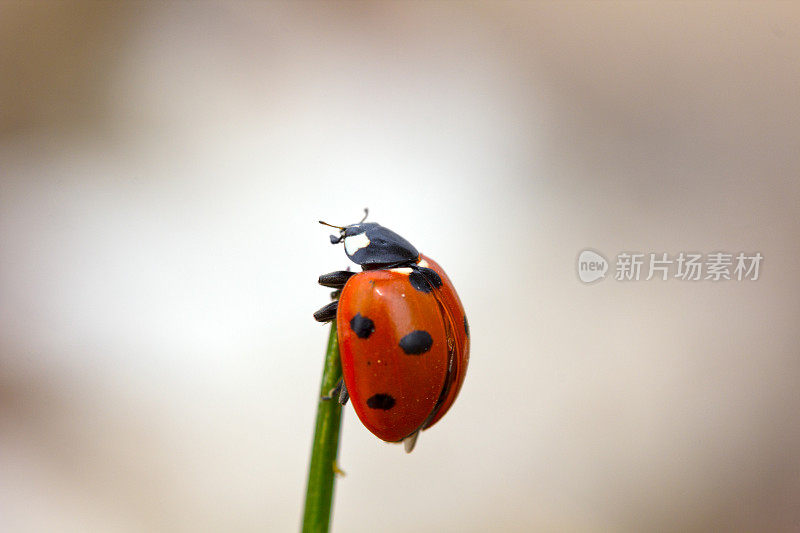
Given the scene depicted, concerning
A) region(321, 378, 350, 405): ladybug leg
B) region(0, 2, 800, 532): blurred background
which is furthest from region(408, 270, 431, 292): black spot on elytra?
region(0, 2, 800, 532): blurred background

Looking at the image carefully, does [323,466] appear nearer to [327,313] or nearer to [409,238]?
[327,313]

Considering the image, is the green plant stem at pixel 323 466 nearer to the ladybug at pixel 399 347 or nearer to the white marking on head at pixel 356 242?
the ladybug at pixel 399 347

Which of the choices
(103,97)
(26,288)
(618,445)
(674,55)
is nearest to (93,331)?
(26,288)

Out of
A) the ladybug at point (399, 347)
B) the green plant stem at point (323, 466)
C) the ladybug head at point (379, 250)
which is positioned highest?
the ladybug head at point (379, 250)

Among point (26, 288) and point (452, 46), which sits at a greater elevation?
point (452, 46)

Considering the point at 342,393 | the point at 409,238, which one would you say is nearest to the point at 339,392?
the point at 342,393

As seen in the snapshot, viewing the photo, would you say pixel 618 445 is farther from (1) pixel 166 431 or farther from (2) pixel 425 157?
(1) pixel 166 431

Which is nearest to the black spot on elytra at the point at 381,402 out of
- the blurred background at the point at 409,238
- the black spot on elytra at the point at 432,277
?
the black spot on elytra at the point at 432,277
